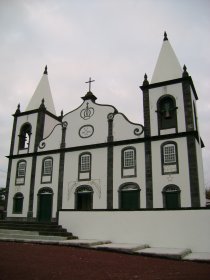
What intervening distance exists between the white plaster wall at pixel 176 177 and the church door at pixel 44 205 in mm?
7915

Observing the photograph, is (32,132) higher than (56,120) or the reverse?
the reverse

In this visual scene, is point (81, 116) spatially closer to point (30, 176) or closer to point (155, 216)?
point (30, 176)

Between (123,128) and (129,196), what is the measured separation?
15.5ft

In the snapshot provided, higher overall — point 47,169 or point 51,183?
point 47,169

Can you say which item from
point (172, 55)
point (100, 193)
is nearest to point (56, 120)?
point (100, 193)

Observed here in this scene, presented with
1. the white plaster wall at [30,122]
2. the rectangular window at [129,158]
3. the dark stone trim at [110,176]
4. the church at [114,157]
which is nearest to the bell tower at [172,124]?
the church at [114,157]

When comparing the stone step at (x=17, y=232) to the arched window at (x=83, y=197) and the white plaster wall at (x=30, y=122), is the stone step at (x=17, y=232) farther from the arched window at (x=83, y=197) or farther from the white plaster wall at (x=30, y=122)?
the white plaster wall at (x=30, y=122)

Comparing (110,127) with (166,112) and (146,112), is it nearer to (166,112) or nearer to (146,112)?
(146,112)

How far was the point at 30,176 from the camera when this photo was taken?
71.8 feet

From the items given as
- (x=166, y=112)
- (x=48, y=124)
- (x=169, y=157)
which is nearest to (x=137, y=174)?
(x=169, y=157)

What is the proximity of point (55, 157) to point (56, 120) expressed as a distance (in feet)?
17.8

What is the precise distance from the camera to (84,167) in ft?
65.6

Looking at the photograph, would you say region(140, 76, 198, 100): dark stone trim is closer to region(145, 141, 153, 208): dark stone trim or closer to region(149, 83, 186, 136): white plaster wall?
region(149, 83, 186, 136): white plaster wall

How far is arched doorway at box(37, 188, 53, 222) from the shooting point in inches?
796
